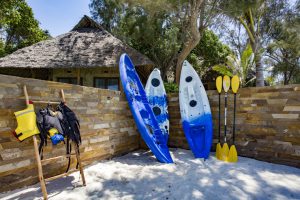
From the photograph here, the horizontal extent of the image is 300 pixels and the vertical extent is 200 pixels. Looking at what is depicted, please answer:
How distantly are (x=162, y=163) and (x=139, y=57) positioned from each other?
6055 mm

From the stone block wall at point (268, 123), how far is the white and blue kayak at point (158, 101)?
969 millimetres

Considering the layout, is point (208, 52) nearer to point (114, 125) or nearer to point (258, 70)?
point (258, 70)

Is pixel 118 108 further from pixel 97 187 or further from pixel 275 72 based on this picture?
pixel 275 72

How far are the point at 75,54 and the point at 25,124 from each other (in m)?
7.58

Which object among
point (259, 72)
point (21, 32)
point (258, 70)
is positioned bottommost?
point (259, 72)

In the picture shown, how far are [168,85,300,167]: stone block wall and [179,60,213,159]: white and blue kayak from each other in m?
0.23

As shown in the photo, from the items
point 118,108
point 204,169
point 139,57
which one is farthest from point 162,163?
point 139,57

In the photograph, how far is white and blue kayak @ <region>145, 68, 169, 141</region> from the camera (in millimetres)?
4641

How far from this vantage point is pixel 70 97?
316 centimetres

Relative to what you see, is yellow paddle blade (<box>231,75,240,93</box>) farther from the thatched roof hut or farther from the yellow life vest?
the thatched roof hut

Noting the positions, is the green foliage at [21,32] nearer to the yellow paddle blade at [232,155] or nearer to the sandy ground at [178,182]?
the sandy ground at [178,182]

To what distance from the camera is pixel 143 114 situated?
4.28m

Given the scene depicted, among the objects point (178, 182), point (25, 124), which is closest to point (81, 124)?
point (25, 124)

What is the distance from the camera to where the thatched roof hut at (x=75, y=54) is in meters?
8.85
